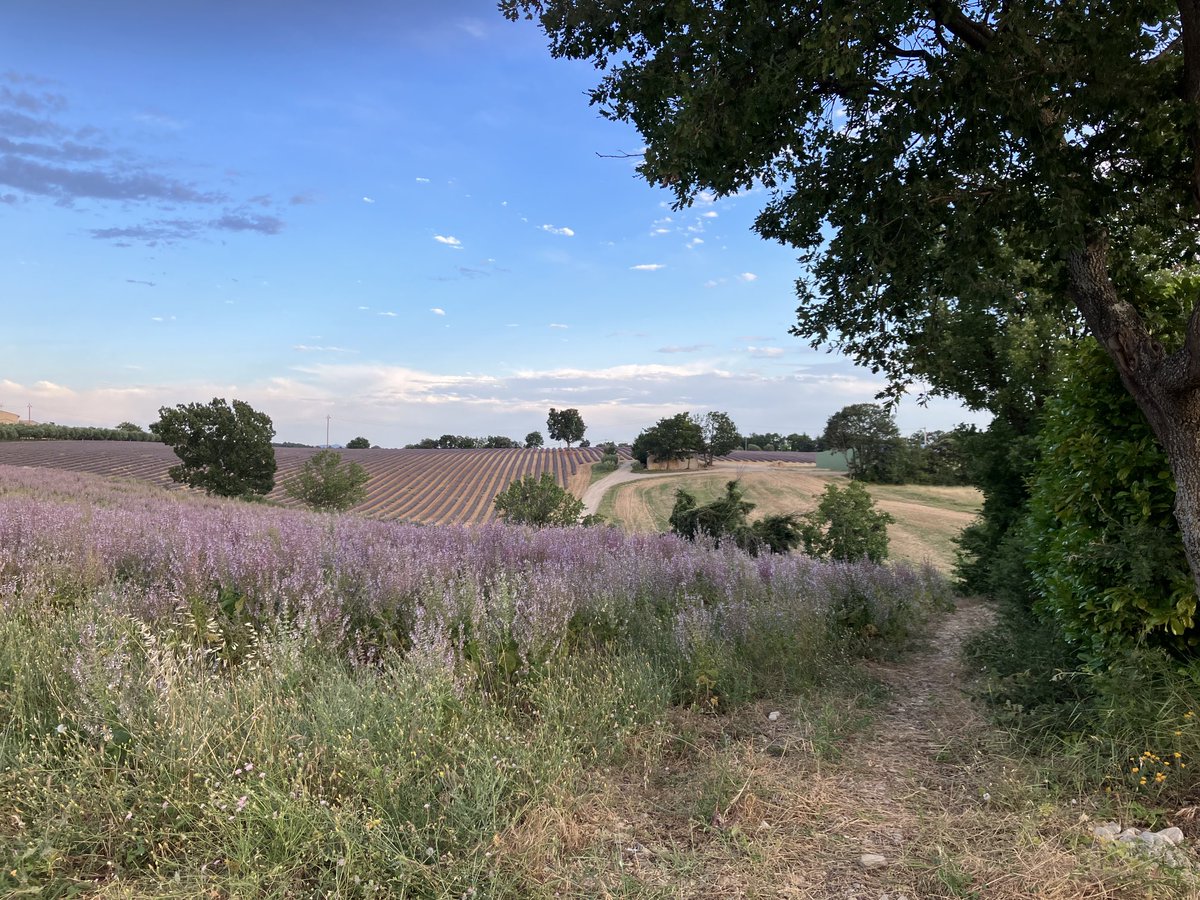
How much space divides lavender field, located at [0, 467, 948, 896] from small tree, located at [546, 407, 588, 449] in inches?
3895

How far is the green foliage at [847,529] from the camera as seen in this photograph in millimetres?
12141

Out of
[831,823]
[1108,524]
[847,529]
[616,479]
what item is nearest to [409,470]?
[616,479]

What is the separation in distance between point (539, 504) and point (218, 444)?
25.9 metres

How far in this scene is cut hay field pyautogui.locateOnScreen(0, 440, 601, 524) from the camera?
113 feet

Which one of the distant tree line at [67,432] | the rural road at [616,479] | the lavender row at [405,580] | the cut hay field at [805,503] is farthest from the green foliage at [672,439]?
the lavender row at [405,580]

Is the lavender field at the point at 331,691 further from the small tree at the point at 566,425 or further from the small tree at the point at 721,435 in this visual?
the small tree at the point at 566,425

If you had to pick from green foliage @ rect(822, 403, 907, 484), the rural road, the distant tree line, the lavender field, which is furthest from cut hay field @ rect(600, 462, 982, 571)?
the distant tree line

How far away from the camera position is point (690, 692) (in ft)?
14.7

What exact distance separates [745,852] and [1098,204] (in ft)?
14.7

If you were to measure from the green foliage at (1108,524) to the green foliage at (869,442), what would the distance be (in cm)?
3949

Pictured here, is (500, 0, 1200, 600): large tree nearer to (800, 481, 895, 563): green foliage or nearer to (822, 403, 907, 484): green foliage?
(800, 481, 895, 563): green foliage

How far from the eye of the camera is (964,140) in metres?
4.37

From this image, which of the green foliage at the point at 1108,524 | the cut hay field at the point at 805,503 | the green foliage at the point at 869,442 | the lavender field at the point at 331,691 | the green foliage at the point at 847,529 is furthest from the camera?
the green foliage at the point at 869,442

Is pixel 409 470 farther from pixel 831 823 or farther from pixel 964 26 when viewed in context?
pixel 831 823
